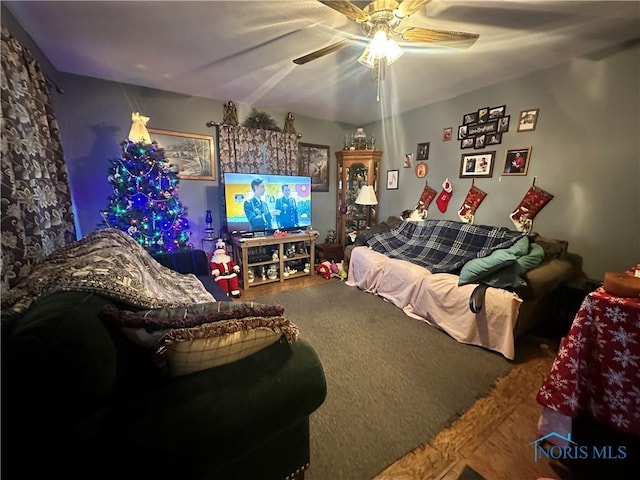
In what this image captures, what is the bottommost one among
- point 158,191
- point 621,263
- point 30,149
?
point 621,263

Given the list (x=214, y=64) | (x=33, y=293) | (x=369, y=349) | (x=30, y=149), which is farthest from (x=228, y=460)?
(x=214, y=64)

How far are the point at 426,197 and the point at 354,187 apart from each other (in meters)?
1.15

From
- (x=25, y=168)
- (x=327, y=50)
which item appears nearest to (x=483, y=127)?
(x=327, y=50)

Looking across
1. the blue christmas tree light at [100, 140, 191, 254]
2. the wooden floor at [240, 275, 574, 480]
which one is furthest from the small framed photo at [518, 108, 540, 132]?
the blue christmas tree light at [100, 140, 191, 254]

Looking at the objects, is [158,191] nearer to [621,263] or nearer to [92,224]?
[92,224]

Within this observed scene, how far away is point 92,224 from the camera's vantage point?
2.70m

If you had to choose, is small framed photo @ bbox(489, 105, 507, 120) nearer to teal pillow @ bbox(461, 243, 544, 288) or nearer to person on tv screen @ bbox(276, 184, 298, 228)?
teal pillow @ bbox(461, 243, 544, 288)

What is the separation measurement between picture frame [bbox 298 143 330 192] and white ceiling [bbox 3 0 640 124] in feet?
3.24

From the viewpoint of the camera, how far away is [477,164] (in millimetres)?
2818

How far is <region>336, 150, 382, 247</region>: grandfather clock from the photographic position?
150 inches

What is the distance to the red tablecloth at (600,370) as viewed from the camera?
1.00m

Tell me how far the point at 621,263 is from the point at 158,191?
161 inches

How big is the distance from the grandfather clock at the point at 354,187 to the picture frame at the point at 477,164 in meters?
1.24

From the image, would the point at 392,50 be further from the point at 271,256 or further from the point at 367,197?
the point at 271,256
